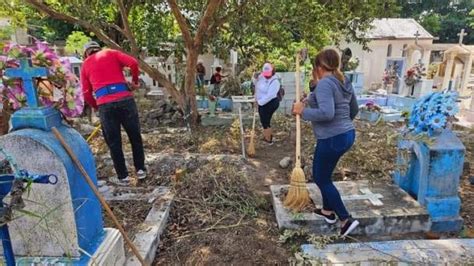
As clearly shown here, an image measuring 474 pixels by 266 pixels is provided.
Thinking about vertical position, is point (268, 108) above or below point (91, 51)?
below

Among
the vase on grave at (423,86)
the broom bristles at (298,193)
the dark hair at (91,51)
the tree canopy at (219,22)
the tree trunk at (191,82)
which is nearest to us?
the broom bristles at (298,193)

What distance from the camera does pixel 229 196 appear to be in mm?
3484

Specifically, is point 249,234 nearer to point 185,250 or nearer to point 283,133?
point 185,250

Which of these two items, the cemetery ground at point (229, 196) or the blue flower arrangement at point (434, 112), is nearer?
the cemetery ground at point (229, 196)

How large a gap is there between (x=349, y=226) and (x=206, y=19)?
15.2 ft

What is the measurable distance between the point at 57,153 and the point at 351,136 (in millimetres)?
2071

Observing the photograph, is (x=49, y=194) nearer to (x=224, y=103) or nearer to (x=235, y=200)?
(x=235, y=200)

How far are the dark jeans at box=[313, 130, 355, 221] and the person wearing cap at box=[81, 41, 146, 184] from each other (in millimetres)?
2043

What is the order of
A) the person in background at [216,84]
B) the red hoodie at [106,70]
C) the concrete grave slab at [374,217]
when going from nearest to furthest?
the concrete grave slab at [374,217] → the red hoodie at [106,70] → the person in background at [216,84]

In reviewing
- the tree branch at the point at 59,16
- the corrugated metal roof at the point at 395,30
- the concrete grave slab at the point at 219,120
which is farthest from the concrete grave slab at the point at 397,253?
the corrugated metal roof at the point at 395,30

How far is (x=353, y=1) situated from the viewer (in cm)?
621

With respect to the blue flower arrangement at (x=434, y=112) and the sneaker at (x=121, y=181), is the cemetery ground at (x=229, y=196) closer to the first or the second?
the sneaker at (x=121, y=181)

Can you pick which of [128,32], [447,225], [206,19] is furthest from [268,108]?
[128,32]

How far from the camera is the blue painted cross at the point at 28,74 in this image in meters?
1.84
